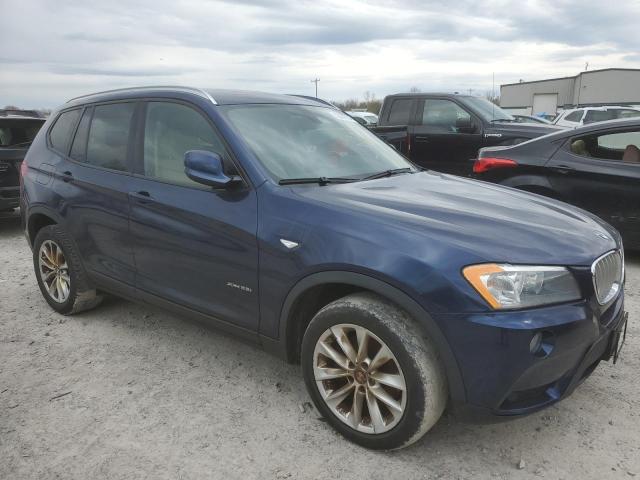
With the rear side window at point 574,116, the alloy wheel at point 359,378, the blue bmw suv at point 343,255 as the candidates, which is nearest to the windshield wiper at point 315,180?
the blue bmw suv at point 343,255

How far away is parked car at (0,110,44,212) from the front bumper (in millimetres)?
6951

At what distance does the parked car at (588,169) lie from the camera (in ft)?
16.8

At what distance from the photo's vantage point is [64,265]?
4.18 meters

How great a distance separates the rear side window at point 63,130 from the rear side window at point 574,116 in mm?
14157

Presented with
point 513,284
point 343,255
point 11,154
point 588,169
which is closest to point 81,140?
point 343,255

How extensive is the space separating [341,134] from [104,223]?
1714 millimetres

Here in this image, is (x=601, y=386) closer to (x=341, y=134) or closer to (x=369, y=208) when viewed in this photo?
(x=369, y=208)

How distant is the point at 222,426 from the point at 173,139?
1.73 m

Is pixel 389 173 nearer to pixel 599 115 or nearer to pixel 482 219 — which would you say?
pixel 482 219

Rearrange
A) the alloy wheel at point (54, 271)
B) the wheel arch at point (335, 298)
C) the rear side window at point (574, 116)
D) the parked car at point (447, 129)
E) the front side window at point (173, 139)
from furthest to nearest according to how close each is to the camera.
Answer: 1. the rear side window at point (574, 116)
2. the parked car at point (447, 129)
3. the alloy wheel at point (54, 271)
4. the front side window at point (173, 139)
5. the wheel arch at point (335, 298)

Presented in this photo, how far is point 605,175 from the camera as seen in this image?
5.23 metres

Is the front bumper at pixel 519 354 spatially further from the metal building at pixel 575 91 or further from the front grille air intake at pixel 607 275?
the metal building at pixel 575 91

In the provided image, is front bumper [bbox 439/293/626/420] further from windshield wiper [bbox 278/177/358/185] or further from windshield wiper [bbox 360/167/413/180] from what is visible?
windshield wiper [bbox 360/167/413/180]

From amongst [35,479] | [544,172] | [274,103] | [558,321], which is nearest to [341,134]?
[274,103]
